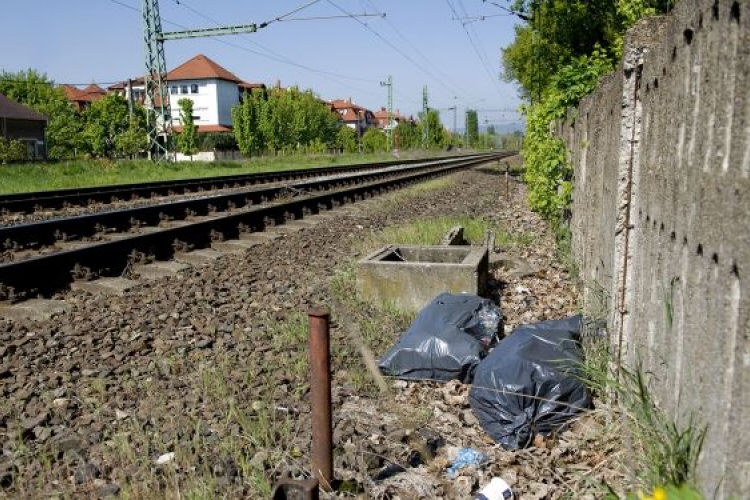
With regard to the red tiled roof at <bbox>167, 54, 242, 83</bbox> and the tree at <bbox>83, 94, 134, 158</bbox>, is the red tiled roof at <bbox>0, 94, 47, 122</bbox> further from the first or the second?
the red tiled roof at <bbox>167, 54, 242, 83</bbox>

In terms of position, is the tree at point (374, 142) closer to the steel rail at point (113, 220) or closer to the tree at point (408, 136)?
the tree at point (408, 136)

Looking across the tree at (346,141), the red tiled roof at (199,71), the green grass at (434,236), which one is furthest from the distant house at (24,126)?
the green grass at (434,236)

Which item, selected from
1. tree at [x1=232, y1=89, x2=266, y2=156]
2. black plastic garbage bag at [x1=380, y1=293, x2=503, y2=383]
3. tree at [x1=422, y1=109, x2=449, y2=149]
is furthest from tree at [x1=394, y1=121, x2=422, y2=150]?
black plastic garbage bag at [x1=380, y1=293, x2=503, y2=383]

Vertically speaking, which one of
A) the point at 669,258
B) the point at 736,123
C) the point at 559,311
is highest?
the point at 736,123

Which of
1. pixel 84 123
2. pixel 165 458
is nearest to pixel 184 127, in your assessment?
pixel 84 123

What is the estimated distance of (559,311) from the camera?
6.01 meters

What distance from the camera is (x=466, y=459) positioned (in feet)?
11.0

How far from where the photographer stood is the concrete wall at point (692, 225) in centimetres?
184

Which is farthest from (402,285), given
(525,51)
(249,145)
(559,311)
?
(249,145)

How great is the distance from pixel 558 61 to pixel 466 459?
82.1 feet

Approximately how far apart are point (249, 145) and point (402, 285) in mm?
64007

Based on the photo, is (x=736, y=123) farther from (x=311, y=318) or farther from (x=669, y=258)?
(x=311, y=318)

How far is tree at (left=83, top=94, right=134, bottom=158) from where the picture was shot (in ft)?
198

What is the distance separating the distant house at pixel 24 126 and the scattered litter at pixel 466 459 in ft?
200
